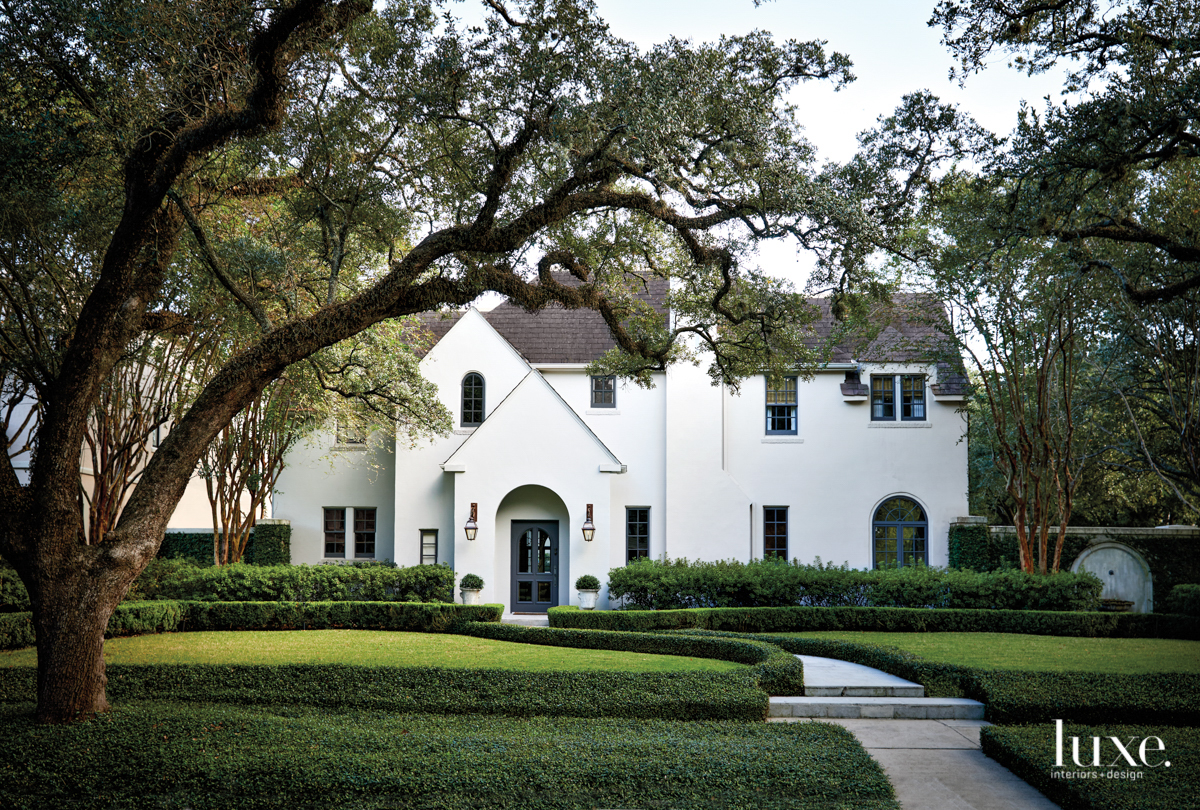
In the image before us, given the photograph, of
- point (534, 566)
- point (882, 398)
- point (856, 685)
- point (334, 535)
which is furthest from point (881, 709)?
A: point (334, 535)

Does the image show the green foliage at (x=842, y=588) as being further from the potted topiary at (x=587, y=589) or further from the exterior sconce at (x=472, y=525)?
the exterior sconce at (x=472, y=525)

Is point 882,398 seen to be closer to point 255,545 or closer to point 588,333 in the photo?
point 588,333

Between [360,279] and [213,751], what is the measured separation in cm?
1033

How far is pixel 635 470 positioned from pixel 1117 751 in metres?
15.8

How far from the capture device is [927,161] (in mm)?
9555

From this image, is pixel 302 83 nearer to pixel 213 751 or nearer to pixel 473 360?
pixel 213 751

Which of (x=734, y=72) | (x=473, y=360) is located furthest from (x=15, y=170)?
(x=473, y=360)

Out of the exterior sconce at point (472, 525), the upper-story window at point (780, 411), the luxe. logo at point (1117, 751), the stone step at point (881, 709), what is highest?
the upper-story window at point (780, 411)

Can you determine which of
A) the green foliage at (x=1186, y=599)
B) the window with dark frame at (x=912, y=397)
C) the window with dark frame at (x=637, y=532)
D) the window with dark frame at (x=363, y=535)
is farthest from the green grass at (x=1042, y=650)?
the window with dark frame at (x=363, y=535)

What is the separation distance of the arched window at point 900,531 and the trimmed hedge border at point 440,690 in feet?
44.0

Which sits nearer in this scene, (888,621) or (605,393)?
(888,621)

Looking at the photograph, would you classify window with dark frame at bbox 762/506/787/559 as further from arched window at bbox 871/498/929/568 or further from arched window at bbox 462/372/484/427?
arched window at bbox 462/372/484/427

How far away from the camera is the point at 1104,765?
7.19 m

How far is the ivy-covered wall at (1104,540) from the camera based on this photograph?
20938mm
